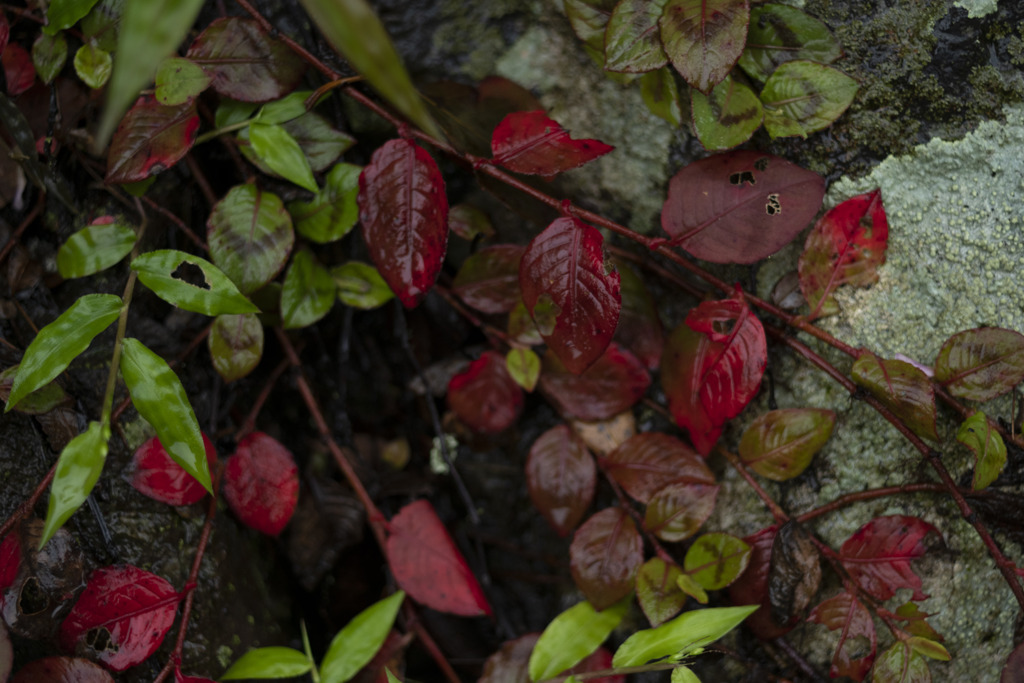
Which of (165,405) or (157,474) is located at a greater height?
(165,405)

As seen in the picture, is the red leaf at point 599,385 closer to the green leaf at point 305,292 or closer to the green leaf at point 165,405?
the green leaf at point 305,292

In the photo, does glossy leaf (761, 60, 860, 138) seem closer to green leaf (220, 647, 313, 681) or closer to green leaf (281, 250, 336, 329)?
green leaf (281, 250, 336, 329)

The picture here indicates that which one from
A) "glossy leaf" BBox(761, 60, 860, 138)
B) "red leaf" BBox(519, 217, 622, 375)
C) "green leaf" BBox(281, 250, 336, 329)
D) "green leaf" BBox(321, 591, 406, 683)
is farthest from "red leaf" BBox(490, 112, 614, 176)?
"green leaf" BBox(321, 591, 406, 683)

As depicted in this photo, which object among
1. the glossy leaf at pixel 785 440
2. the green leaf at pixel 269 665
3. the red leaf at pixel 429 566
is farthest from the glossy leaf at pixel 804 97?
the green leaf at pixel 269 665

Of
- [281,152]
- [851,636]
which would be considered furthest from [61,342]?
[851,636]

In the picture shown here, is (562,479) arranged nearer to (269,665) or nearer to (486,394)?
(486,394)
